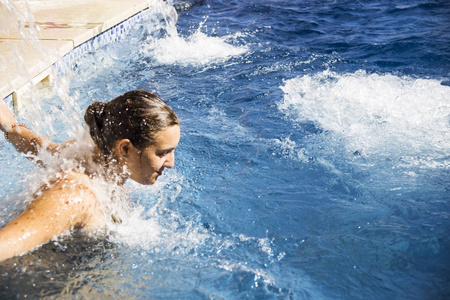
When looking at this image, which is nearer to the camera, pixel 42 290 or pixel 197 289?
pixel 42 290

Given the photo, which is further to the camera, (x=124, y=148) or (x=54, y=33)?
(x=54, y=33)

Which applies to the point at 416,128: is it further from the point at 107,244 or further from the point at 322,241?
the point at 107,244

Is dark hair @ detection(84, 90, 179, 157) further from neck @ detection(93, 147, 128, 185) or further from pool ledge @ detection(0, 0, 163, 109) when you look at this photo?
pool ledge @ detection(0, 0, 163, 109)

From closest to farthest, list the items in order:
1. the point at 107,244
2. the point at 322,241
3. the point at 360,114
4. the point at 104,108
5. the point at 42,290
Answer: the point at 42,290 → the point at 104,108 → the point at 107,244 → the point at 322,241 → the point at 360,114

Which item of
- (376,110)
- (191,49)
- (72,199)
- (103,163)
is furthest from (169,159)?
(191,49)

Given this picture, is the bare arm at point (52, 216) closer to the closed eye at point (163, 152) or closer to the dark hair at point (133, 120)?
the dark hair at point (133, 120)

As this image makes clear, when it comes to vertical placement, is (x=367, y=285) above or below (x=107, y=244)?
below

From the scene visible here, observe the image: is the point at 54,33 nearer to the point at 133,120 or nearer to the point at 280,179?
the point at 280,179

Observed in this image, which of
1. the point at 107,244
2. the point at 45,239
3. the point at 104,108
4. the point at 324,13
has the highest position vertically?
the point at 104,108

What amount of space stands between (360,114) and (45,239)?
3711mm

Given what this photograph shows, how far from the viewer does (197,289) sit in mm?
2459

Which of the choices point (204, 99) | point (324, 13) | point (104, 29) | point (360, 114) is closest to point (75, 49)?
point (104, 29)

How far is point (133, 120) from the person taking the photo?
2221 mm

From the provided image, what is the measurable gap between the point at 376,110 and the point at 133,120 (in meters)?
3.43
